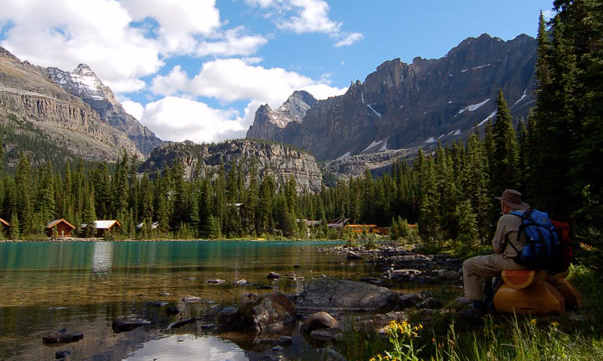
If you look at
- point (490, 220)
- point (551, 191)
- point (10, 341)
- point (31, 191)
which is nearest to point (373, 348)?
point (10, 341)

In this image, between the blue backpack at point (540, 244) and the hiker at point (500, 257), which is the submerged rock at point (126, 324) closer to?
the hiker at point (500, 257)

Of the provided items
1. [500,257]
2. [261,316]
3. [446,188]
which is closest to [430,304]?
[261,316]

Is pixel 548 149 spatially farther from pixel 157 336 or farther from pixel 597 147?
pixel 157 336

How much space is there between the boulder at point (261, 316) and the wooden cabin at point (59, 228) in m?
85.2

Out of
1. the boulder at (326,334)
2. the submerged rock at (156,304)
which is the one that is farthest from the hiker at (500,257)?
the submerged rock at (156,304)

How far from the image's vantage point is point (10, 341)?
30.3 ft

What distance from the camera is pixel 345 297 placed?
13922 mm

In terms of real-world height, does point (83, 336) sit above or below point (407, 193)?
below

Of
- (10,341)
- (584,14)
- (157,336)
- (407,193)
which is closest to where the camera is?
(10,341)

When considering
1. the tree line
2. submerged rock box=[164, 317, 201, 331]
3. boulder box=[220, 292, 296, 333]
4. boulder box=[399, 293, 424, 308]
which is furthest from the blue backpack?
submerged rock box=[164, 317, 201, 331]

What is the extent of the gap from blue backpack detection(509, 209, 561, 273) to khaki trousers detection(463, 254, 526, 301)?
38 centimetres

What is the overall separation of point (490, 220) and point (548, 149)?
15.5 meters

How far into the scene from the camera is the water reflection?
8352 mm

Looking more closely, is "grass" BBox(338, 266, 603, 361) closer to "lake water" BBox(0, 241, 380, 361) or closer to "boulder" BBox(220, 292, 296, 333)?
"lake water" BBox(0, 241, 380, 361)
